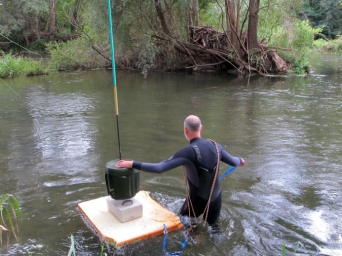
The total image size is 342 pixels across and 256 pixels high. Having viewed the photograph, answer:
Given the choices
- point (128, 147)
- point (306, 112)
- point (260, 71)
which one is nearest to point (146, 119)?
point (128, 147)

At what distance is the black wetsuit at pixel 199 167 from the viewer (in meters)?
3.53

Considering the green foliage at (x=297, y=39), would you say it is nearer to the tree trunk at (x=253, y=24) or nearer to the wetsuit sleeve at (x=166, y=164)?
the tree trunk at (x=253, y=24)

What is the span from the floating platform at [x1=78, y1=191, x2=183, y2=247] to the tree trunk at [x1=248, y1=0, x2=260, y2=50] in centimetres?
1482

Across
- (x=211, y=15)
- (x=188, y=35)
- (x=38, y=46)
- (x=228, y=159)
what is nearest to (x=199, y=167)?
(x=228, y=159)

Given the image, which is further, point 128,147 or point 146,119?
point 146,119

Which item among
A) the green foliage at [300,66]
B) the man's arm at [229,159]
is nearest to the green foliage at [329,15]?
the green foliage at [300,66]

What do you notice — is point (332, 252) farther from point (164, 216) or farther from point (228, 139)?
point (228, 139)

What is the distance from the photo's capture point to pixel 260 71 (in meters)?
17.8

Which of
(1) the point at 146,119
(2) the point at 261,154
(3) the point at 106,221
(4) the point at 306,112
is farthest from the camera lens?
(4) the point at 306,112

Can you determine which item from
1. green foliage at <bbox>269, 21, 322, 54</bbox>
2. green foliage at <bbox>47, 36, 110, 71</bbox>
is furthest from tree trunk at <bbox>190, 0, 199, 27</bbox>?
green foliage at <bbox>47, 36, 110, 71</bbox>

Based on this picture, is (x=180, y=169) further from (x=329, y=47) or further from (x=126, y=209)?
(x=329, y=47)

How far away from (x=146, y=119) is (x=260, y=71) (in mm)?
10434

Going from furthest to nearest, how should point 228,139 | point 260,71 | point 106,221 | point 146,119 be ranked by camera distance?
point 260,71
point 146,119
point 228,139
point 106,221

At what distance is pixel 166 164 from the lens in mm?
3514
